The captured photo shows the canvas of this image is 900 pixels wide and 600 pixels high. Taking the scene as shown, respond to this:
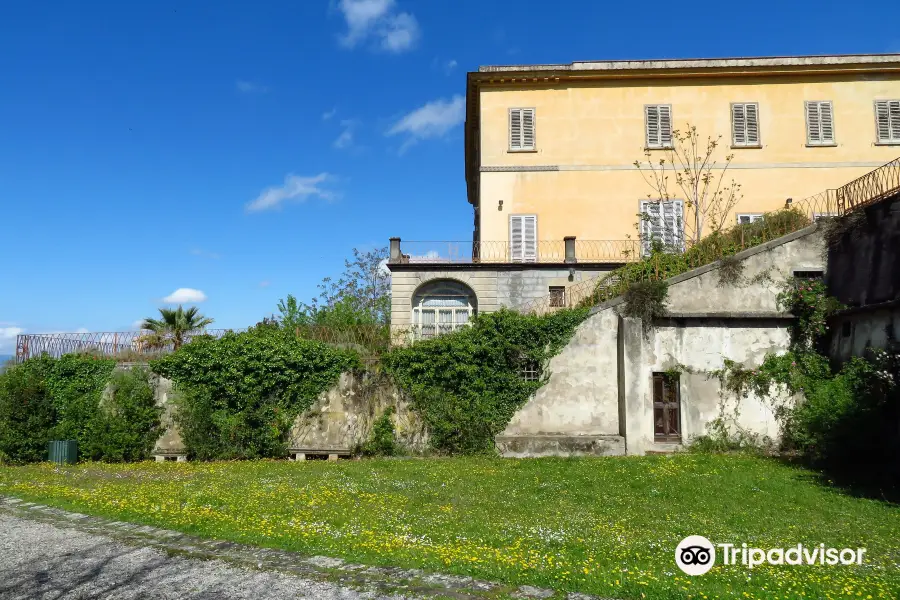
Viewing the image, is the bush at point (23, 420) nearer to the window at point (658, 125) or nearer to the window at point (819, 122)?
the window at point (658, 125)

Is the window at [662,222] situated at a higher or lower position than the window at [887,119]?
lower

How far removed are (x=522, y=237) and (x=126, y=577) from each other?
1946cm

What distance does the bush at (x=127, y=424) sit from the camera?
722 inches

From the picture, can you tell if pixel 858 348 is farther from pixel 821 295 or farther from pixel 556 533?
pixel 556 533

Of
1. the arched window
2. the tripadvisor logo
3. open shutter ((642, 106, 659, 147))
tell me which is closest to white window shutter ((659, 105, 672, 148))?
open shutter ((642, 106, 659, 147))

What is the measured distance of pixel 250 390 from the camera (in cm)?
1797

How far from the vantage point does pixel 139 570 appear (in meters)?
7.25

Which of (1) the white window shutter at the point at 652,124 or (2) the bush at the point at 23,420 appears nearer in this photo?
(2) the bush at the point at 23,420

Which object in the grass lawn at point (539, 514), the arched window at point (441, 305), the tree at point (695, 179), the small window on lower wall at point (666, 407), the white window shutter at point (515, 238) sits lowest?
the grass lawn at point (539, 514)

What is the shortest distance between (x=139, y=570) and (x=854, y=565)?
8403mm

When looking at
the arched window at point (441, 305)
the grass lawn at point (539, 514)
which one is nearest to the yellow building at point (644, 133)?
the arched window at point (441, 305)

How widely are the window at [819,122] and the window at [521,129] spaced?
35.4ft

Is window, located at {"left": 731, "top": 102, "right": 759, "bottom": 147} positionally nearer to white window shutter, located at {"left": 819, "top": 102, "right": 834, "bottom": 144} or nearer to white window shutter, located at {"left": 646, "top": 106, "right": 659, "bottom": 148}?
white window shutter, located at {"left": 819, "top": 102, "right": 834, "bottom": 144}

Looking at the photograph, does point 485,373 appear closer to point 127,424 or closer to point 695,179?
point 127,424
